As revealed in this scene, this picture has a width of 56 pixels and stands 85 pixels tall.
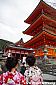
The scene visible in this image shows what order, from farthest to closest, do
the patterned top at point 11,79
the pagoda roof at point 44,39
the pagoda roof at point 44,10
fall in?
the pagoda roof at point 44,10 < the pagoda roof at point 44,39 < the patterned top at point 11,79

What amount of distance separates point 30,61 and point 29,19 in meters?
31.1

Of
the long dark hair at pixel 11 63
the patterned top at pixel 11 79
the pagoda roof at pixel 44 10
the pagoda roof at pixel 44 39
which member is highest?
the pagoda roof at pixel 44 10

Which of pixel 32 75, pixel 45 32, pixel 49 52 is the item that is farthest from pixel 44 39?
pixel 32 75

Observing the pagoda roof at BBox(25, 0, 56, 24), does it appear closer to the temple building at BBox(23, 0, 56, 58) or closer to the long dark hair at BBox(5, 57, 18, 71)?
the temple building at BBox(23, 0, 56, 58)

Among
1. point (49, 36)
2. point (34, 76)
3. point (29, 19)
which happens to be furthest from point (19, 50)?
point (34, 76)

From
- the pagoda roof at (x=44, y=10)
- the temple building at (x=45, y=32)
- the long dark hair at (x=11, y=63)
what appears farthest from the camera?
the pagoda roof at (x=44, y=10)

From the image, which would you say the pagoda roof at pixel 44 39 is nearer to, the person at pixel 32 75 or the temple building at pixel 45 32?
the temple building at pixel 45 32

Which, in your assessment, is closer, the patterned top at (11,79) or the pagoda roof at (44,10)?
the patterned top at (11,79)

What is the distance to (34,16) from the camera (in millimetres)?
33562

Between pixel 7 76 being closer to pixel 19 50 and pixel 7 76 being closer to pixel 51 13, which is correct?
pixel 51 13

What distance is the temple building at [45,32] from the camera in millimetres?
28220

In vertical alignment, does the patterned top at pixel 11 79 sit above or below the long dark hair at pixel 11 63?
below

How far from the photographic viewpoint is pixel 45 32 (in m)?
27.3

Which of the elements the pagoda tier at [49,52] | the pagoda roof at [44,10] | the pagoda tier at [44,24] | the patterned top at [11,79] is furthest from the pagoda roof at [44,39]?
the patterned top at [11,79]
